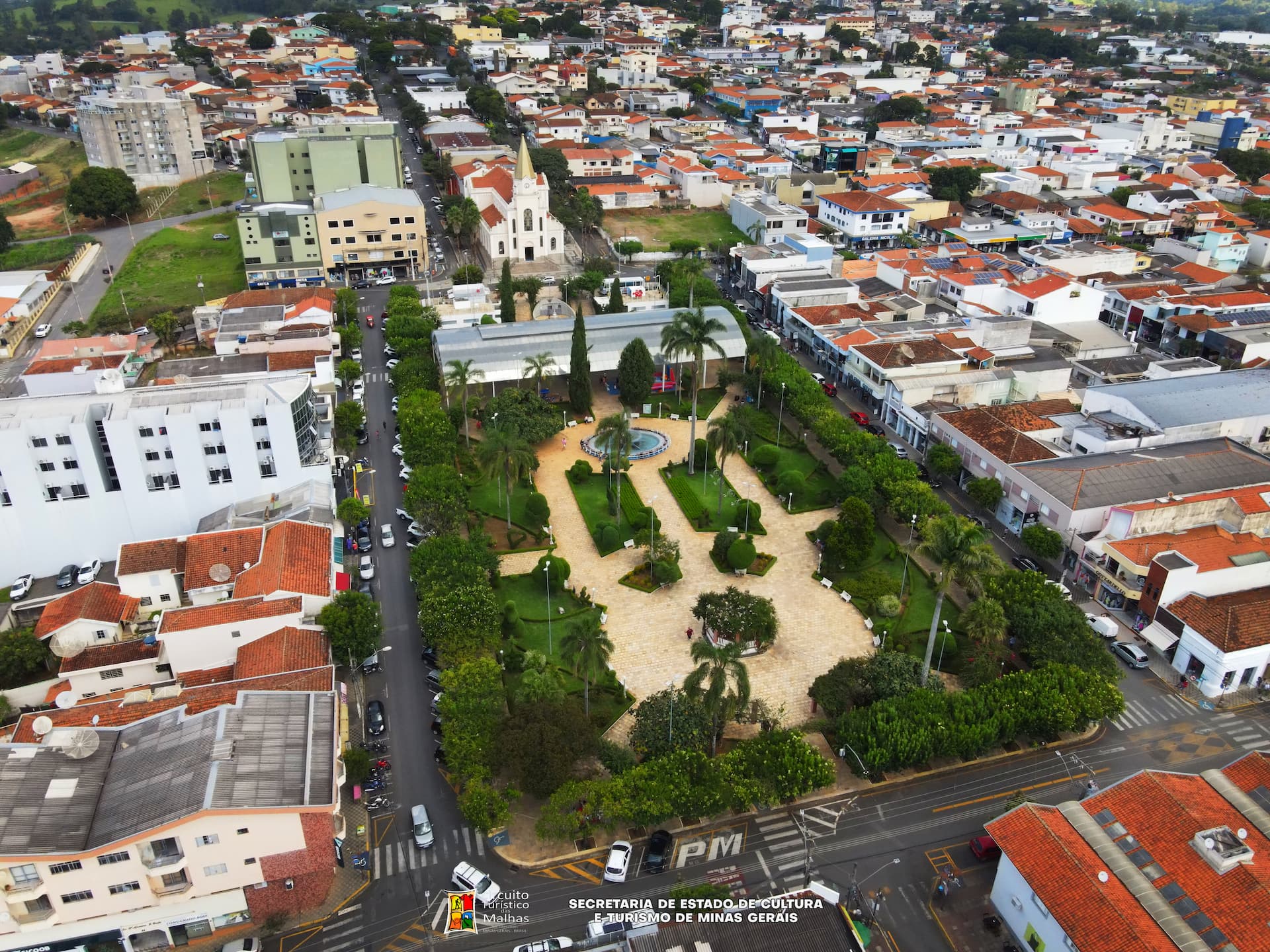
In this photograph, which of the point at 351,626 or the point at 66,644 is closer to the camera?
the point at 351,626

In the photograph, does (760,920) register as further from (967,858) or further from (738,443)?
(738,443)

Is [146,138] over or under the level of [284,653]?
over

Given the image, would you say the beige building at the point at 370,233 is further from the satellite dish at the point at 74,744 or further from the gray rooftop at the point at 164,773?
the satellite dish at the point at 74,744

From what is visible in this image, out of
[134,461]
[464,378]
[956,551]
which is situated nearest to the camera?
[956,551]

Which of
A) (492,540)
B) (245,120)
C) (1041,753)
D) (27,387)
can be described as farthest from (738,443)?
(245,120)

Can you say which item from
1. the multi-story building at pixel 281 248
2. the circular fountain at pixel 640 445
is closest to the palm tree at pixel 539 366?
the circular fountain at pixel 640 445

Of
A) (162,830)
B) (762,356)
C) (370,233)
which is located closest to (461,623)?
(162,830)

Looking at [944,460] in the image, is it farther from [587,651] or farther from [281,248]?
[281,248]
